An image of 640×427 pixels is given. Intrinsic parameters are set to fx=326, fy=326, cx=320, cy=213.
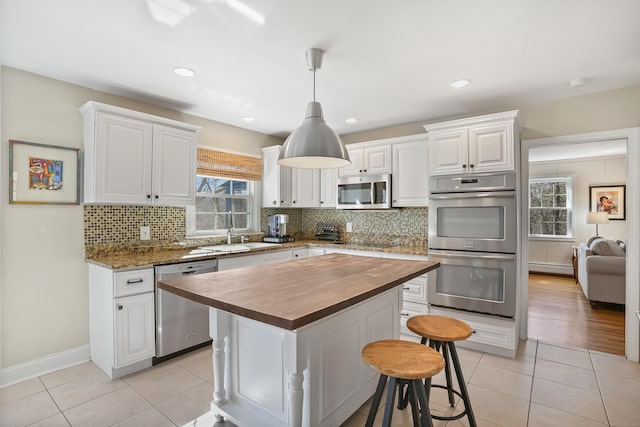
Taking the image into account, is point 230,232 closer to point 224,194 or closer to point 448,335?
point 224,194

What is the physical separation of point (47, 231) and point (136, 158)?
0.90 m

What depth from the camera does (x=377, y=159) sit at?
3.96 m

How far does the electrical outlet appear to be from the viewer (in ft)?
10.7

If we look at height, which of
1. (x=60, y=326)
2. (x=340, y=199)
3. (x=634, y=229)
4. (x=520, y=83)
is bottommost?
(x=60, y=326)

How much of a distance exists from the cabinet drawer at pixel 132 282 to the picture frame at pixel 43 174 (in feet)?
2.75

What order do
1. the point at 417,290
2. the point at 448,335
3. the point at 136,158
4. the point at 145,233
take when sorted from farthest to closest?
the point at 417,290, the point at 145,233, the point at 136,158, the point at 448,335

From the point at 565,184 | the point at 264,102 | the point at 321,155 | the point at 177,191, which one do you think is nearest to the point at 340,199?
the point at 264,102

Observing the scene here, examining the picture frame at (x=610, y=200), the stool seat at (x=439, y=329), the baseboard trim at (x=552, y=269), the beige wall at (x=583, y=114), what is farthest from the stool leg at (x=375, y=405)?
the picture frame at (x=610, y=200)

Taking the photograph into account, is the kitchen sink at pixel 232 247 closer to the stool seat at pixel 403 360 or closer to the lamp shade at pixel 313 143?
the lamp shade at pixel 313 143

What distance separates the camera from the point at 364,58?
2359mm

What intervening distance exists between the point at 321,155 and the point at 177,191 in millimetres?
1871

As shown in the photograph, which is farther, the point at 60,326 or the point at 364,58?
the point at 60,326

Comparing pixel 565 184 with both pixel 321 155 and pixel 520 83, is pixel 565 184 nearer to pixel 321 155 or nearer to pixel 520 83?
pixel 520 83

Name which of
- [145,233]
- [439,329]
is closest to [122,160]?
[145,233]
